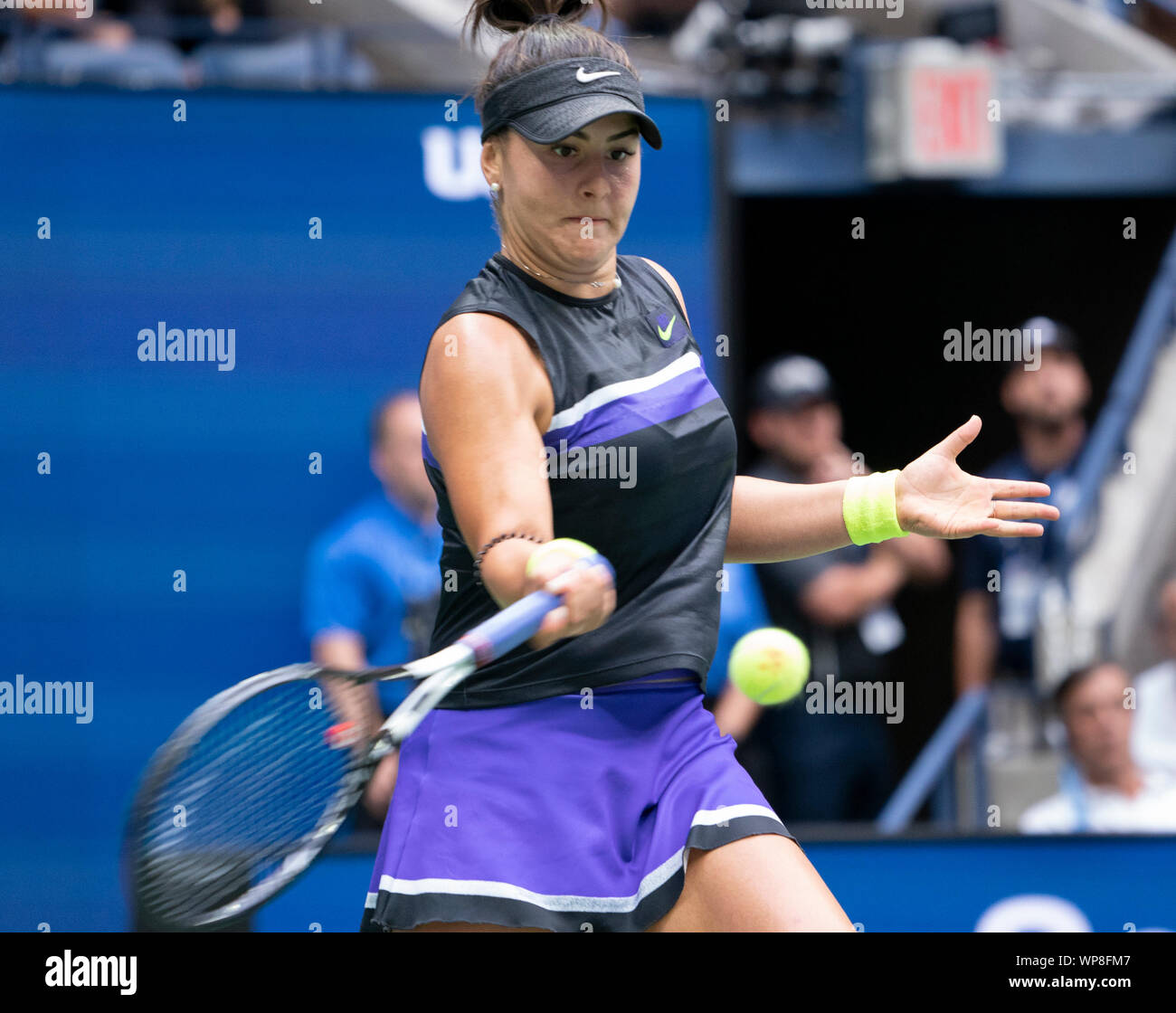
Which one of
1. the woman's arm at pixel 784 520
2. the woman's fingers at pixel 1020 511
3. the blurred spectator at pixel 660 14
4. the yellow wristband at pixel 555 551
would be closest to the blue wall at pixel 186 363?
the blurred spectator at pixel 660 14

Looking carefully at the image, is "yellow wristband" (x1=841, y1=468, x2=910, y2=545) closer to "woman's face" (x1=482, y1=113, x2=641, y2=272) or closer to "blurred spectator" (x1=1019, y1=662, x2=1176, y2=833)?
"woman's face" (x1=482, y1=113, x2=641, y2=272)

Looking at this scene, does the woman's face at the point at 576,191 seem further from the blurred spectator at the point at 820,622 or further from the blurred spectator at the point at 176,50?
the blurred spectator at the point at 176,50

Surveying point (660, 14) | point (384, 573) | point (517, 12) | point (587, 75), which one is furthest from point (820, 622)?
point (660, 14)

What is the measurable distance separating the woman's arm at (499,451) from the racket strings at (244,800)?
337mm

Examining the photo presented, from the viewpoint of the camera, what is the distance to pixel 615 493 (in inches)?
101

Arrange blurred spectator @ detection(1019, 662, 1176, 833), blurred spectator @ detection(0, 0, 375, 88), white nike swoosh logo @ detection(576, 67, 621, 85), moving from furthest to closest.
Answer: blurred spectator @ detection(0, 0, 375, 88)
blurred spectator @ detection(1019, 662, 1176, 833)
white nike swoosh logo @ detection(576, 67, 621, 85)

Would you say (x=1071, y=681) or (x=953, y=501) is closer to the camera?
(x=953, y=501)

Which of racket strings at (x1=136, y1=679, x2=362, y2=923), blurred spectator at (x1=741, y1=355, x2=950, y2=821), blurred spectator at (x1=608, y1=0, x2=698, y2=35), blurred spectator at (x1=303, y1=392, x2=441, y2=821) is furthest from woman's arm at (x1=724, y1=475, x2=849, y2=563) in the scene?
blurred spectator at (x1=608, y1=0, x2=698, y2=35)

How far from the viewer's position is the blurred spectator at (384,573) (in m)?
4.98

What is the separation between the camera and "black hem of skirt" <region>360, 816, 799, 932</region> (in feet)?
8.05

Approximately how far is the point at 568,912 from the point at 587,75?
1.25 m

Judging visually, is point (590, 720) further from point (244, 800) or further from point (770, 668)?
point (770, 668)
